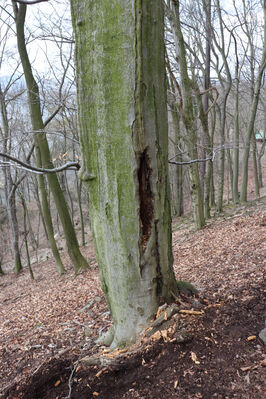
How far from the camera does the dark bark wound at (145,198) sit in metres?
2.19

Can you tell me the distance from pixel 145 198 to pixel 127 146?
0.42 m

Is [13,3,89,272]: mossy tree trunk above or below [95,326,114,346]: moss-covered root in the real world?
above

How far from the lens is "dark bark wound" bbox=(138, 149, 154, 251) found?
2.19 m

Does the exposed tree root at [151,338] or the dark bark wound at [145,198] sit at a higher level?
the dark bark wound at [145,198]

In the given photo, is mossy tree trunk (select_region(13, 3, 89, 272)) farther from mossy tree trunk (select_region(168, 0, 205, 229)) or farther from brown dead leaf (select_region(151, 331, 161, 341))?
brown dead leaf (select_region(151, 331, 161, 341))

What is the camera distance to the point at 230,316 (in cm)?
244

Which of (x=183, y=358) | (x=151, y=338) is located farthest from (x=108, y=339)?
(x=183, y=358)

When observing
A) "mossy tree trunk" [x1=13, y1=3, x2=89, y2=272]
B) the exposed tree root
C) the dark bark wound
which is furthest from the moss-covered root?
"mossy tree trunk" [x1=13, y1=3, x2=89, y2=272]

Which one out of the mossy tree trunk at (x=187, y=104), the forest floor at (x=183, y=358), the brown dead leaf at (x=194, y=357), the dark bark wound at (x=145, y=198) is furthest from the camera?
the mossy tree trunk at (x=187, y=104)

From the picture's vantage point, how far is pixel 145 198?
223 centimetres

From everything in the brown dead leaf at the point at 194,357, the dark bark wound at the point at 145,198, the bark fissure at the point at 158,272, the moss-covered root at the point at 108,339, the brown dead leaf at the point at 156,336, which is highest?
the dark bark wound at the point at 145,198

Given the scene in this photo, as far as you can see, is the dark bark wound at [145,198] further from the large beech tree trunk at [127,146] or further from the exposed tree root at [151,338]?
the exposed tree root at [151,338]

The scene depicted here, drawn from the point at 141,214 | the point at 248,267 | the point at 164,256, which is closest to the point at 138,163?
the point at 141,214

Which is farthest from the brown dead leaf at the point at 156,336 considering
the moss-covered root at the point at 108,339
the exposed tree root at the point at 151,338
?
the moss-covered root at the point at 108,339
